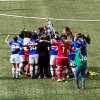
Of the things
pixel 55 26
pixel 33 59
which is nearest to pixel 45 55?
pixel 33 59

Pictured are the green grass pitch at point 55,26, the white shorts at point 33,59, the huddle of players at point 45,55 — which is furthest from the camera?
the white shorts at point 33,59

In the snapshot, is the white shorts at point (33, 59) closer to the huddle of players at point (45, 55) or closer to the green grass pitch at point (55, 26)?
the huddle of players at point (45, 55)

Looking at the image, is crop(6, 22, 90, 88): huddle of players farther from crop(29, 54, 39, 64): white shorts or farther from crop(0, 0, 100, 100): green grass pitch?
crop(0, 0, 100, 100): green grass pitch

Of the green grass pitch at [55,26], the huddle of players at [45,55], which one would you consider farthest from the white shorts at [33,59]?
the green grass pitch at [55,26]

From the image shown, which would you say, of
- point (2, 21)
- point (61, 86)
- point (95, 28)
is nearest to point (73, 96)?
point (61, 86)

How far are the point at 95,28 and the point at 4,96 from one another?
19091mm

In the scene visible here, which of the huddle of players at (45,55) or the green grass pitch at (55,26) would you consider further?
the huddle of players at (45,55)

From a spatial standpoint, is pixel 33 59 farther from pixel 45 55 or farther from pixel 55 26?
pixel 55 26

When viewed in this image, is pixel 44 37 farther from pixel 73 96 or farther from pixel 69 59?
pixel 73 96

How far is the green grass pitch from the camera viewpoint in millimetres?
23719

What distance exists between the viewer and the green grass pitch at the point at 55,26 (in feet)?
77.8

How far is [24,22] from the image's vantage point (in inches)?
1697

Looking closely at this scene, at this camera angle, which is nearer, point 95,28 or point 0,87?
point 0,87

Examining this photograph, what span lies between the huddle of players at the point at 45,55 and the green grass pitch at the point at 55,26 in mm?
644
